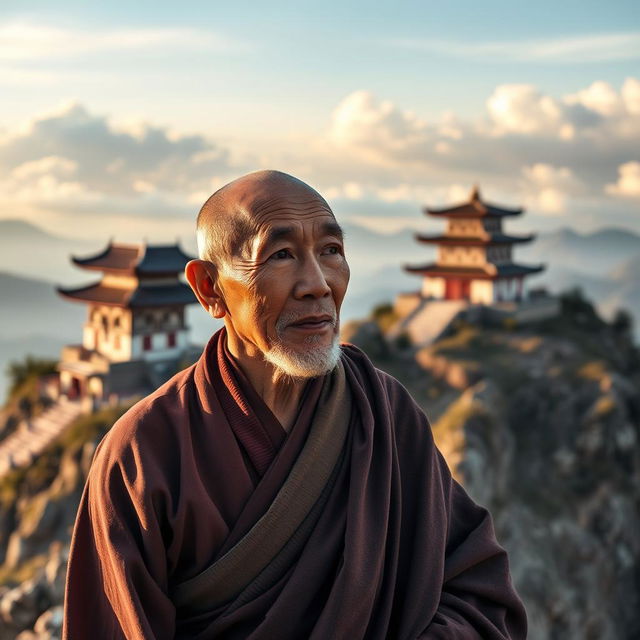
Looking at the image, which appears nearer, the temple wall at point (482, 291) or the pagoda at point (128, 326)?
the pagoda at point (128, 326)

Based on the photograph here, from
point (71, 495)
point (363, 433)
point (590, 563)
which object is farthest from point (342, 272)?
point (590, 563)

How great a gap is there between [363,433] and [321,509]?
0.30 metres

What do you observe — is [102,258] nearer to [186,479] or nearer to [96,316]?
[96,316]

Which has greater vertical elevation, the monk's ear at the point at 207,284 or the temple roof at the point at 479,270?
the temple roof at the point at 479,270

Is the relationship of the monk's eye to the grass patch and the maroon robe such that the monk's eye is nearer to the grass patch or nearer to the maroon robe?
the maroon robe

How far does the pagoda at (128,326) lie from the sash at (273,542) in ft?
106

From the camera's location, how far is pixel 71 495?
29.9 m

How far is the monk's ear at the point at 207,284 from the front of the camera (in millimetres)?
3242

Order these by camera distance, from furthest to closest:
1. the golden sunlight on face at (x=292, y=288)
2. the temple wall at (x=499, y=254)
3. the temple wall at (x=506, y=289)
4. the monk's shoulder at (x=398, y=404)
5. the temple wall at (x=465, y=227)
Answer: the temple wall at (x=465, y=227) → the temple wall at (x=499, y=254) → the temple wall at (x=506, y=289) → the monk's shoulder at (x=398, y=404) → the golden sunlight on face at (x=292, y=288)

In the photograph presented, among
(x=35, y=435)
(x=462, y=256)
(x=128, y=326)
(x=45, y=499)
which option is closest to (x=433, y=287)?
(x=462, y=256)

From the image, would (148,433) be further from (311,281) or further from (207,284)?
(311,281)

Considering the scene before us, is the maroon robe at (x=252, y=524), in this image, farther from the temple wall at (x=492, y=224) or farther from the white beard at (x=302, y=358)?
the temple wall at (x=492, y=224)

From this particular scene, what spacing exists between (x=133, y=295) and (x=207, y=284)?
32436 mm

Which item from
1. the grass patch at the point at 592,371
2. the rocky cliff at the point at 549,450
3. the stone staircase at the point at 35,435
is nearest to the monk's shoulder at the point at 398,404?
the rocky cliff at the point at 549,450
